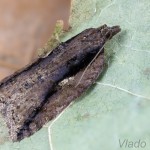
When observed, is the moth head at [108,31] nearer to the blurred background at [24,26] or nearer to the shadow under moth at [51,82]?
the shadow under moth at [51,82]

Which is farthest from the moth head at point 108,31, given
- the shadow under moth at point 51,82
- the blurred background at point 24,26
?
the blurred background at point 24,26

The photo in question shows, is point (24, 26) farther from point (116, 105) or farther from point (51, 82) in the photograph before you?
point (116, 105)

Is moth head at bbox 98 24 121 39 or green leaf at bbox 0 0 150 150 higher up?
moth head at bbox 98 24 121 39

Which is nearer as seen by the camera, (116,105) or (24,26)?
(116,105)

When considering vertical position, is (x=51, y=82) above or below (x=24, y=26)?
below

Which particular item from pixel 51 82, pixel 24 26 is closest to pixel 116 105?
pixel 51 82

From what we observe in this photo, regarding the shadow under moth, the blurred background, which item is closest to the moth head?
the shadow under moth

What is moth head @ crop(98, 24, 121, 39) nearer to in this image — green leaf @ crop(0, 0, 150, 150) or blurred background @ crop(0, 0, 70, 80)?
green leaf @ crop(0, 0, 150, 150)
